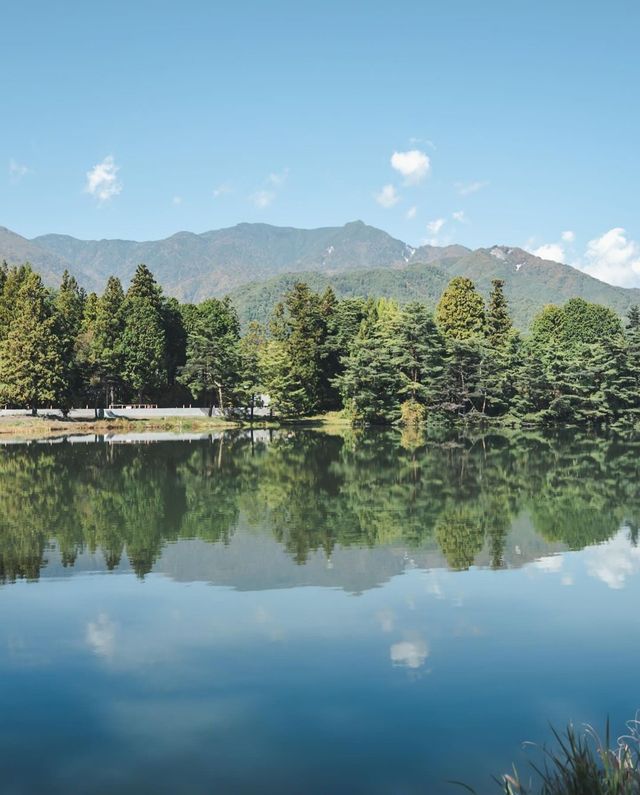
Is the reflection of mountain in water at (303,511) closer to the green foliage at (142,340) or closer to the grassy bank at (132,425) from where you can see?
the grassy bank at (132,425)

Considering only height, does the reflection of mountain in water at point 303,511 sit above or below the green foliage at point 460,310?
below

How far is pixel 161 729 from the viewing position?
836 cm

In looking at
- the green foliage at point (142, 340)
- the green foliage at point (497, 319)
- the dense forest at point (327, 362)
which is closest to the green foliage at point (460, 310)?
the dense forest at point (327, 362)

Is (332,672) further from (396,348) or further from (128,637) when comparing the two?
(396,348)

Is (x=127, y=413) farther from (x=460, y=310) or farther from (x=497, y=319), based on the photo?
(x=497, y=319)

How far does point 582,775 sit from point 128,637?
7269 mm

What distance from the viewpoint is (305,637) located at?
1129 cm

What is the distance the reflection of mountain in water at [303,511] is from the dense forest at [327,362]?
1815cm

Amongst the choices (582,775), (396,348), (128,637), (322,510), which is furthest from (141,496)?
(396,348)

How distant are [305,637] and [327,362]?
58.2m

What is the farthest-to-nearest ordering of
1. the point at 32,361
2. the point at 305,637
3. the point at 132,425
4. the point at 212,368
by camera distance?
1. the point at 212,368
2. the point at 132,425
3. the point at 32,361
4. the point at 305,637

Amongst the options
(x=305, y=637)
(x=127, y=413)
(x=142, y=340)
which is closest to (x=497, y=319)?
(x=142, y=340)

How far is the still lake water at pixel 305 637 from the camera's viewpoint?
7781mm

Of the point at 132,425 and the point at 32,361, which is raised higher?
the point at 32,361
